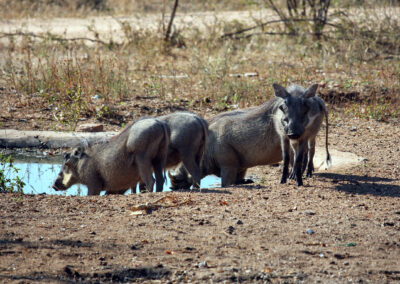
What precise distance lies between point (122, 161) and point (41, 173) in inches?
63.3

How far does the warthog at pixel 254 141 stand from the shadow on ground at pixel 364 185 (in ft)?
1.11

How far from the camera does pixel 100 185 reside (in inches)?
263

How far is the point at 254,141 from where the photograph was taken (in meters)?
7.02

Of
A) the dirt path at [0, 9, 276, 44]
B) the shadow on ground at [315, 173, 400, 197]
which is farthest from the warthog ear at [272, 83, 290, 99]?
the dirt path at [0, 9, 276, 44]

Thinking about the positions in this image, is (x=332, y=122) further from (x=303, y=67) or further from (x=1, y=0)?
(x=1, y=0)

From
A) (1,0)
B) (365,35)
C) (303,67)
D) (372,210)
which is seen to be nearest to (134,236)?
(372,210)

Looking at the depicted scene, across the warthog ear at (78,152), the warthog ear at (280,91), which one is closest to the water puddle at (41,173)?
the warthog ear at (78,152)

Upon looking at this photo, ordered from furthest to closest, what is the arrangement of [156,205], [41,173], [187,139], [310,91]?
[41,173], [187,139], [310,91], [156,205]

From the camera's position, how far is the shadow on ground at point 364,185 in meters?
5.81

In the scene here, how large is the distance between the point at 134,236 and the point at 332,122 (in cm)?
525

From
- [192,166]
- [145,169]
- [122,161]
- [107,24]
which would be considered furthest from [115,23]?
[145,169]

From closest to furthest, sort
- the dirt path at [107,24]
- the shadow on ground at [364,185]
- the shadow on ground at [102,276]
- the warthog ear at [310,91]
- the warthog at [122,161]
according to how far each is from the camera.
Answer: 1. the shadow on ground at [102,276]
2. the shadow on ground at [364,185]
3. the warthog ear at [310,91]
4. the warthog at [122,161]
5. the dirt path at [107,24]

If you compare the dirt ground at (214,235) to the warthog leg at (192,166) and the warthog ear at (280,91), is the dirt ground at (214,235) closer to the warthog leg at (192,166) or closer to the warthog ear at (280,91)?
the warthog leg at (192,166)

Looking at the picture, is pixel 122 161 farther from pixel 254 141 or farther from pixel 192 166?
pixel 254 141
